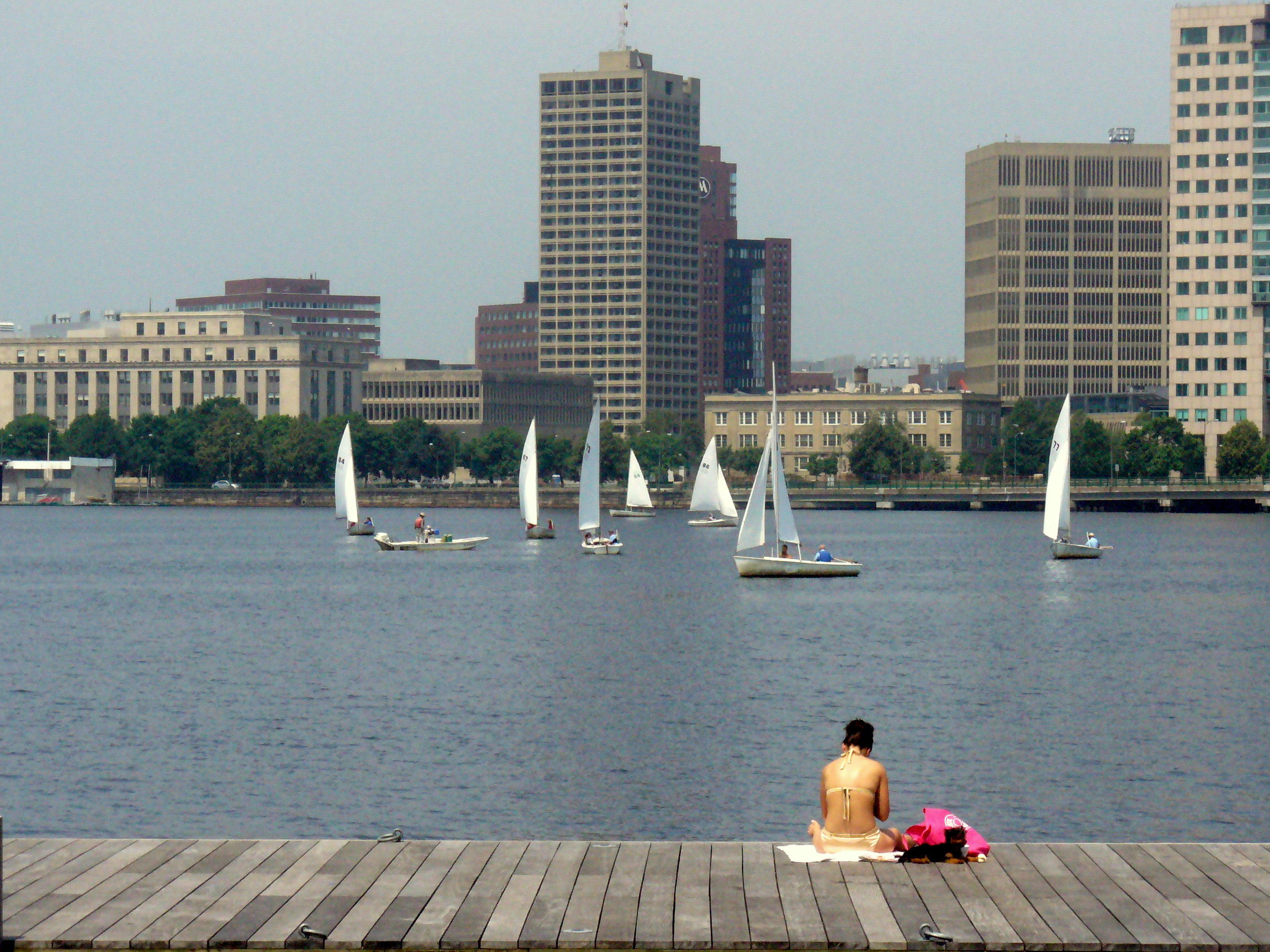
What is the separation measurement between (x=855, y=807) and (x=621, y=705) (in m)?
34.5

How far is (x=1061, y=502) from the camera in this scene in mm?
138000

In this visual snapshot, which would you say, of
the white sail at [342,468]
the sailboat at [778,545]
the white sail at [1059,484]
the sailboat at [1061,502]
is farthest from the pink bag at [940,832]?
the white sail at [342,468]

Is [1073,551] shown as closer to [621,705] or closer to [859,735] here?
[621,705]

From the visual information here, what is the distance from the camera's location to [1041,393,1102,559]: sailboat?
432ft

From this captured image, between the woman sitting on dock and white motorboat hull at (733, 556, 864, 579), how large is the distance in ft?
304

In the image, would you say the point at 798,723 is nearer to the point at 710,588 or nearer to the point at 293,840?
the point at 293,840

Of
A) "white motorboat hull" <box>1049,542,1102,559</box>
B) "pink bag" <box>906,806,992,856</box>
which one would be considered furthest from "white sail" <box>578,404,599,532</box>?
"pink bag" <box>906,806,992,856</box>

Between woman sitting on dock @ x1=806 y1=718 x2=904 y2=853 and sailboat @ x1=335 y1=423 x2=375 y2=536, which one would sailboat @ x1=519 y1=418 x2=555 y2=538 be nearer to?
sailboat @ x1=335 y1=423 x2=375 y2=536

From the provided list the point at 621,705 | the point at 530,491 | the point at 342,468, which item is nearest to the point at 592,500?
the point at 530,491

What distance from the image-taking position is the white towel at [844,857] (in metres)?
22.0

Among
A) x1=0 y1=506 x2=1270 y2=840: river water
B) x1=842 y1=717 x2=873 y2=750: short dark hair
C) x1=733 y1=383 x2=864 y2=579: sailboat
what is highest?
x1=842 y1=717 x2=873 y2=750: short dark hair

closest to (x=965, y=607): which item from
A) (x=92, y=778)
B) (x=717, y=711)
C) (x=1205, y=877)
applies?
(x=717, y=711)

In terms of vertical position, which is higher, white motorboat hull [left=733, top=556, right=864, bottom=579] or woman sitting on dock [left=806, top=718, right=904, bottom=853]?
woman sitting on dock [left=806, top=718, right=904, bottom=853]

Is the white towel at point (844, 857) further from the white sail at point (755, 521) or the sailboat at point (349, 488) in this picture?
the sailboat at point (349, 488)
